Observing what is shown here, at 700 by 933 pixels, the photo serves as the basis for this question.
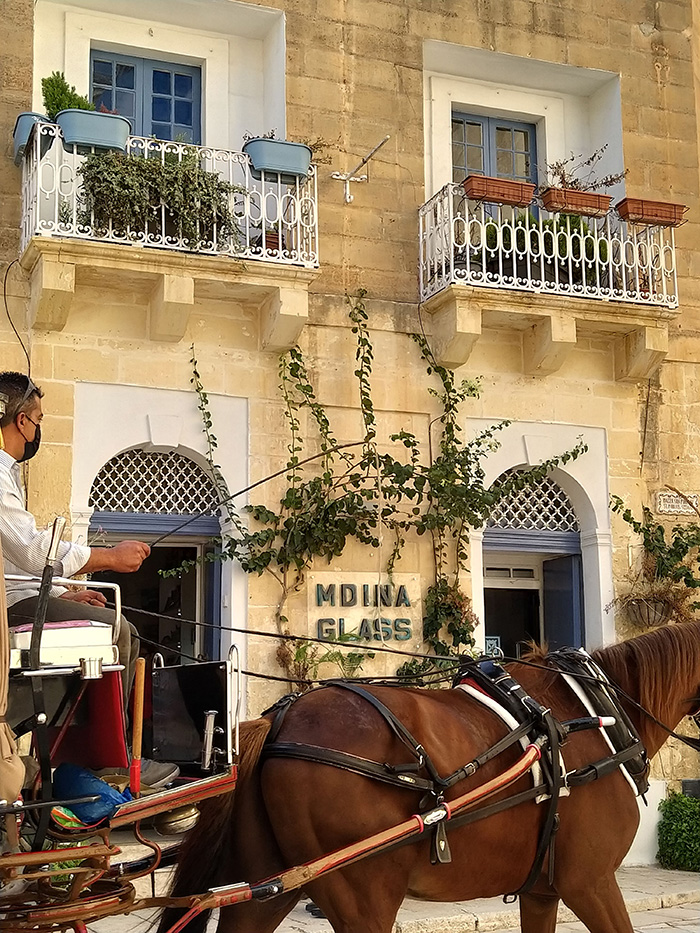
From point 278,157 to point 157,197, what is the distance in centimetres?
121

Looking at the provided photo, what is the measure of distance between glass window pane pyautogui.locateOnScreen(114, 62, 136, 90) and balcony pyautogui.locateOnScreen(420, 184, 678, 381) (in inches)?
118

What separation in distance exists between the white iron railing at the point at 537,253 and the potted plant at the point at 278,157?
1.37m

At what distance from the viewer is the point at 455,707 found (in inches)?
199

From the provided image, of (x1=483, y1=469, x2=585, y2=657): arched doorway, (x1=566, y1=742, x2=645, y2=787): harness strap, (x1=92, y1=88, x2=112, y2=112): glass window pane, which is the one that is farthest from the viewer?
(x1=483, y1=469, x2=585, y2=657): arched doorway

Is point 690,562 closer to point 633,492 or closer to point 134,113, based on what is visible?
point 633,492

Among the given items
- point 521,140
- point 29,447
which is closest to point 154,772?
point 29,447

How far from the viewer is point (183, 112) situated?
35.4 ft

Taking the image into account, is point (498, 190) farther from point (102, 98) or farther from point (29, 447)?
point (29, 447)

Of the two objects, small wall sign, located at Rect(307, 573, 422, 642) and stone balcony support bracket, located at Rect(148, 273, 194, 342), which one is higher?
stone balcony support bracket, located at Rect(148, 273, 194, 342)

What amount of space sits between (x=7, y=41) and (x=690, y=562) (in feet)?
25.9

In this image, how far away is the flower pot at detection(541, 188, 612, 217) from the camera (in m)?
10.5

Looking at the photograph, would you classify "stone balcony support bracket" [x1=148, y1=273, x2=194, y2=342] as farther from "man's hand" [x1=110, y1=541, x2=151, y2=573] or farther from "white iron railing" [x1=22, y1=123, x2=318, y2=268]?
"man's hand" [x1=110, y1=541, x2=151, y2=573]

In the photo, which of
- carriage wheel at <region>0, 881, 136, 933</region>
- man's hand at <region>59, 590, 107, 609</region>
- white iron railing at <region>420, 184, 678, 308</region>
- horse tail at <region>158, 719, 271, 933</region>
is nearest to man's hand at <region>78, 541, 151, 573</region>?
man's hand at <region>59, 590, 107, 609</region>

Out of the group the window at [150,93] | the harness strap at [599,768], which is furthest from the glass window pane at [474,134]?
the harness strap at [599,768]
